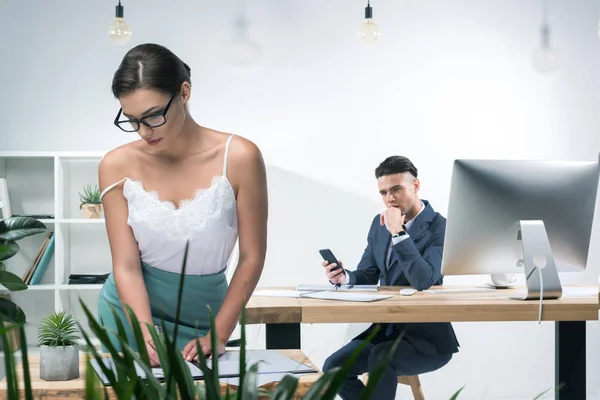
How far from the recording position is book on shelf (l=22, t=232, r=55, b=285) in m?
4.38

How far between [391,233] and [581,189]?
2.55 ft

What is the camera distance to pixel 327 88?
4848 mm

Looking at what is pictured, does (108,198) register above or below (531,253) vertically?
above

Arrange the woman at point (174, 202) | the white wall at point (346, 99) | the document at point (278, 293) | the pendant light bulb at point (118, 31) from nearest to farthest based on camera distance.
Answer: the woman at point (174, 202), the document at point (278, 293), the pendant light bulb at point (118, 31), the white wall at point (346, 99)

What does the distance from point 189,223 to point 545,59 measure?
3.77 metres

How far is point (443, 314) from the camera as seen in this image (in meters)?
2.65

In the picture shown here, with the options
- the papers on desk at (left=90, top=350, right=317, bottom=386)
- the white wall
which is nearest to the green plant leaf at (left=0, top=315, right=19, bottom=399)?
the papers on desk at (left=90, top=350, right=317, bottom=386)

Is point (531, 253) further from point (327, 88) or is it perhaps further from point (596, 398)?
point (596, 398)

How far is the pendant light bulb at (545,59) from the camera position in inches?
196

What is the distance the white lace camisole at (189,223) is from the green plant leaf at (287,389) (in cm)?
131

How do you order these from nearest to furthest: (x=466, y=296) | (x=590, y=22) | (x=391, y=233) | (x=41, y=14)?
(x=466, y=296), (x=391, y=233), (x=41, y=14), (x=590, y=22)

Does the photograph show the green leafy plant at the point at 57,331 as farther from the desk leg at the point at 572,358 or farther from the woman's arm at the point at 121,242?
the desk leg at the point at 572,358

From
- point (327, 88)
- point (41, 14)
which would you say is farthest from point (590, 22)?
point (41, 14)

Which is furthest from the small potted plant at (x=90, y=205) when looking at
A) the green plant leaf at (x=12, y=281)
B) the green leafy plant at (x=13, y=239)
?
the green plant leaf at (x=12, y=281)
